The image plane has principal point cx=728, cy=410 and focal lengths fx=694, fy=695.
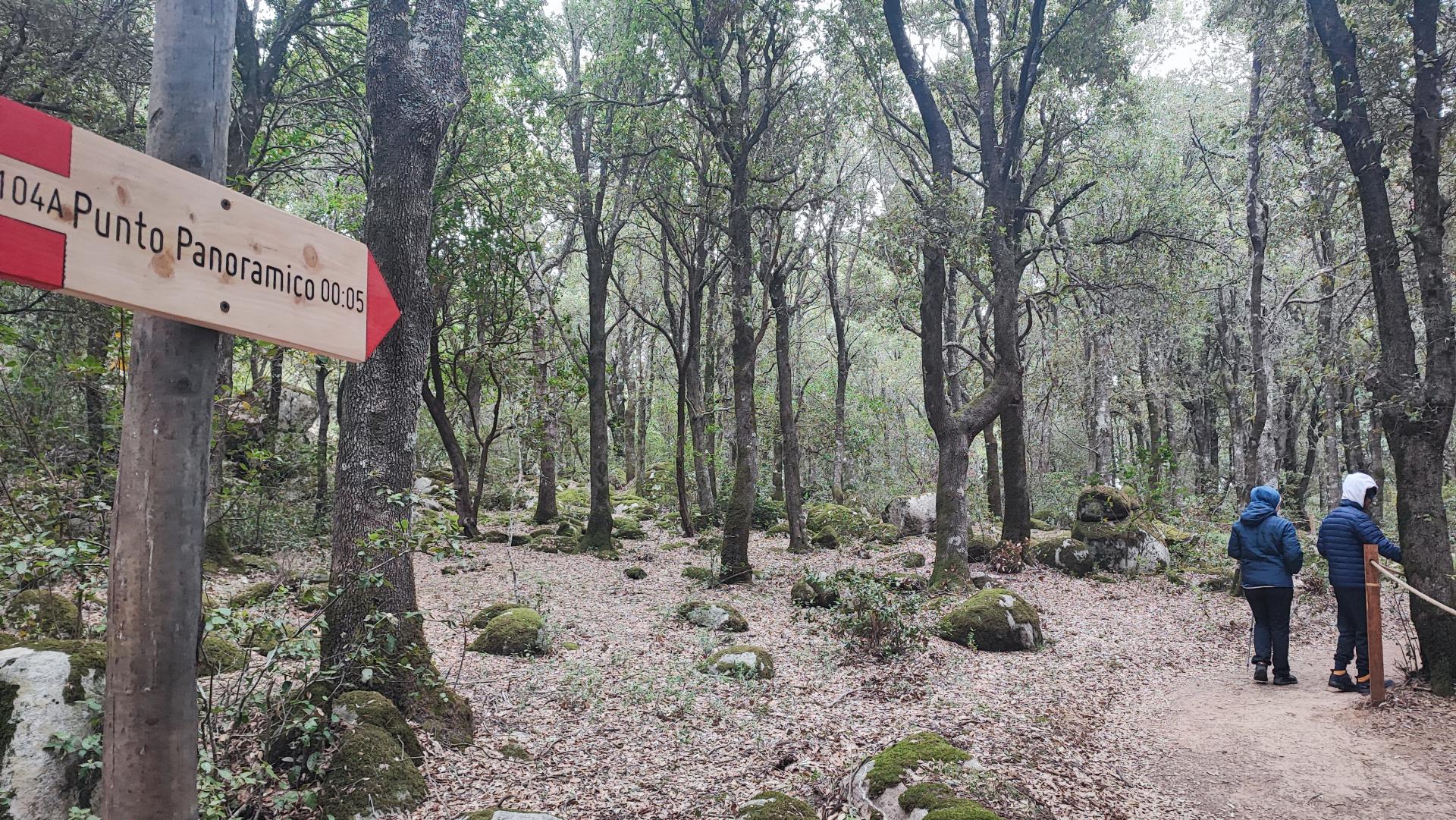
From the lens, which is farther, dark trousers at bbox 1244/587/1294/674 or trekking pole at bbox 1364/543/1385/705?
dark trousers at bbox 1244/587/1294/674

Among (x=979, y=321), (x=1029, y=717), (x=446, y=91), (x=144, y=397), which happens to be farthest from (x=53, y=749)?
(x=979, y=321)

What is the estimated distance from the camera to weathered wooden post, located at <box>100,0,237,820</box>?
195cm

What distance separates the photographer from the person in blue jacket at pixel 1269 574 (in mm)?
7191

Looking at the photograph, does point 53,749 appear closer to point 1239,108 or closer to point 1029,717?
point 1029,717

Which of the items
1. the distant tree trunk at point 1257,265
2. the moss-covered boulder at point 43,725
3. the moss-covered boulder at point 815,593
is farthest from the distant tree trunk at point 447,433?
the distant tree trunk at point 1257,265

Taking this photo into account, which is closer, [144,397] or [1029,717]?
[144,397]

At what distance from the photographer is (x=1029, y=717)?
6199 millimetres

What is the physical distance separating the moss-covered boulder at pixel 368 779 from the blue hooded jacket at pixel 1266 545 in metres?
8.02

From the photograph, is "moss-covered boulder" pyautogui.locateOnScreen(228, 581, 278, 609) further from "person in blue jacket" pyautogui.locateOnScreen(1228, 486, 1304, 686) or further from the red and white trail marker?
"person in blue jacket" pyautogui.locateOnScreen(1228, 486, 1304, 686)

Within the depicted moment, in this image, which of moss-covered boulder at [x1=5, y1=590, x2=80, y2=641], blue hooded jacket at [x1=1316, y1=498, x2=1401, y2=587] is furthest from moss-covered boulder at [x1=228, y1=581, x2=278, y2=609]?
blue hooded jacket at [x1=1316, y1=498, x2=1401, y2=587]

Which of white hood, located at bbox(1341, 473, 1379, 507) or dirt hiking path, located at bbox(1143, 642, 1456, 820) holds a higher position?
white hood, located at bbox(1341, 473, 1379, 507)

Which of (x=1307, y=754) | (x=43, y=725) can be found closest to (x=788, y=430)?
(x=1307, y=754)

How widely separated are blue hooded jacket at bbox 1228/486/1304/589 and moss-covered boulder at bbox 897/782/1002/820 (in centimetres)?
518

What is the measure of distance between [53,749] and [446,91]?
464 cm
